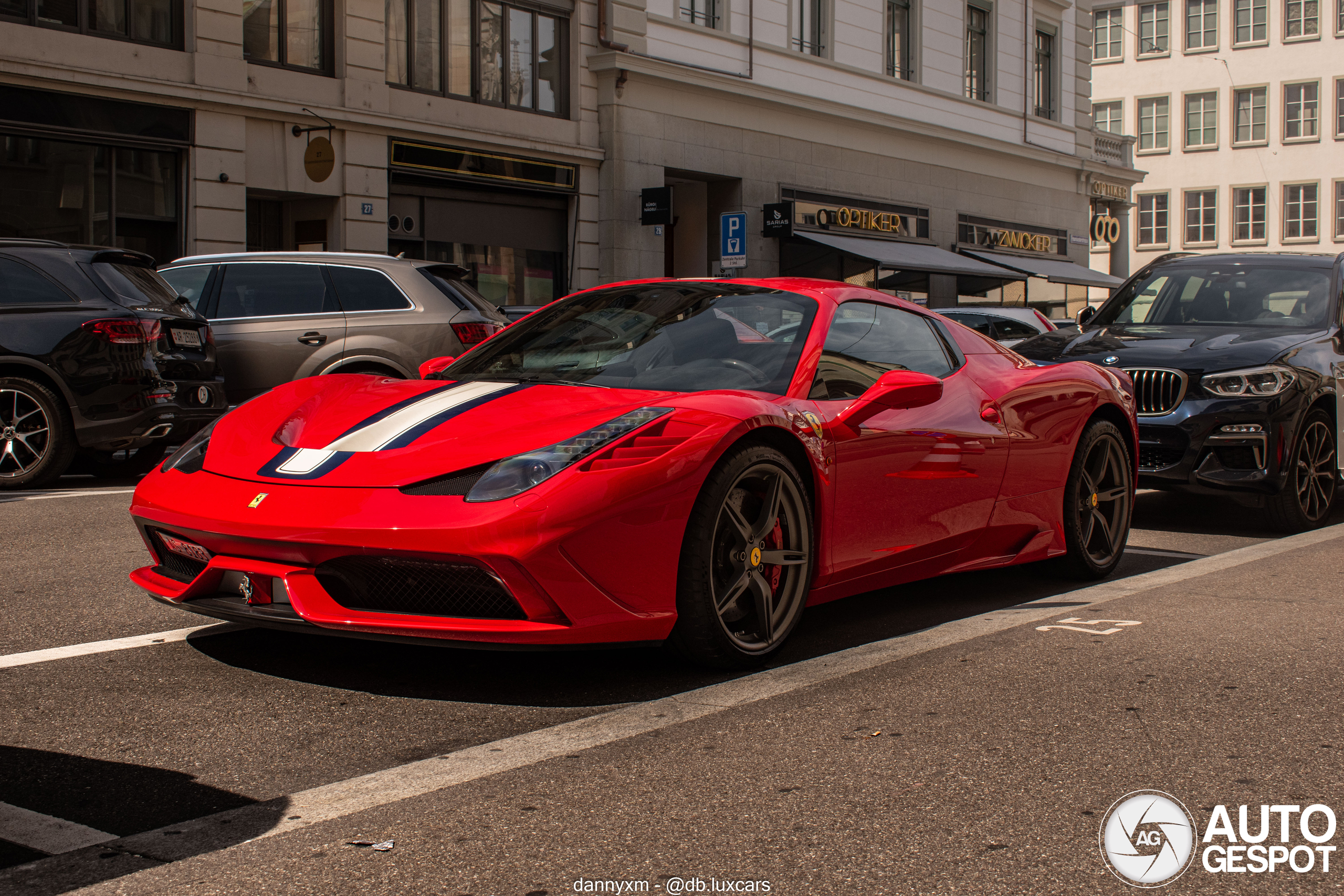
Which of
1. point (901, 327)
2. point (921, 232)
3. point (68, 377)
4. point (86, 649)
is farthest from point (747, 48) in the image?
point (86, 649)

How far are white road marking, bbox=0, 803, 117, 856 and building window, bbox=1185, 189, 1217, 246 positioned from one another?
57.8 metres

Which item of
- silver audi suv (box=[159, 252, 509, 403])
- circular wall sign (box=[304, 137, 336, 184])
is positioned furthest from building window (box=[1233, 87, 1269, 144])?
silver audi suv (box=[159, 252, 509, 403])

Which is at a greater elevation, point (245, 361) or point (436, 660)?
point (245, 361)

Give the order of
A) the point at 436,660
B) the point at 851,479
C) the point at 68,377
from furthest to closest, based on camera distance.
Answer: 1. the point at 68,377
2. the point at 851,479
3. the point at 436,660

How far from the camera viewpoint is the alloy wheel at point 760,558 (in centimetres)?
417

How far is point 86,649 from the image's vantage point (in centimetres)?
438

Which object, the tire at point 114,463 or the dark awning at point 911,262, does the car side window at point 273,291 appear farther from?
the dark awning at point 911,262

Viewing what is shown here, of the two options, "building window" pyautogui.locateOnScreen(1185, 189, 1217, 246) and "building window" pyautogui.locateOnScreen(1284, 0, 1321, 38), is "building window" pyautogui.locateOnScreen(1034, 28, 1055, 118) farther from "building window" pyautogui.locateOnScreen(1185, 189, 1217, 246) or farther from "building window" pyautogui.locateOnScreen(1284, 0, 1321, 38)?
"building window" pyautogui.locateOnScreen(1284, 0, 1321, 38)

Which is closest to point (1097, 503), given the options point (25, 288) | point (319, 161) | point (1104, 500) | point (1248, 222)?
point (1104, 500)

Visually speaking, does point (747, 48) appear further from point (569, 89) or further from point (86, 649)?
point (86, 649)

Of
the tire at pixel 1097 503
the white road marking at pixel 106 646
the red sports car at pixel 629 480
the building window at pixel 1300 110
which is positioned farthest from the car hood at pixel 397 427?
the building window at pixel 1300 110

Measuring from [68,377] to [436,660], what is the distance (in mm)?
5843

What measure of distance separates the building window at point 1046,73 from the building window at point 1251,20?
23.9 meters

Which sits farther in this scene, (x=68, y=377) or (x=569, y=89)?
(x=569, y=89)
